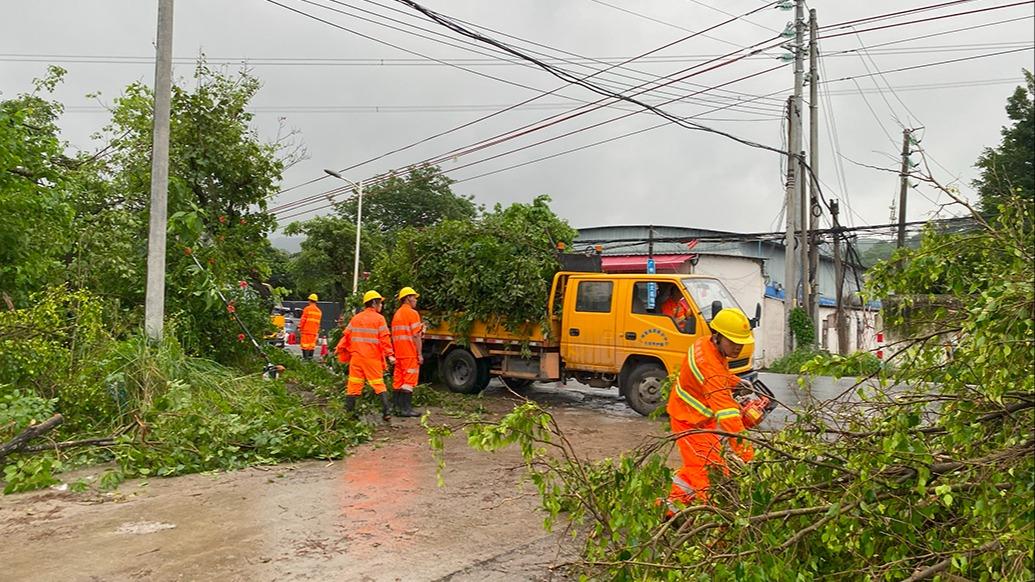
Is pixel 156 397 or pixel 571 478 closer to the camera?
pixel 571 478

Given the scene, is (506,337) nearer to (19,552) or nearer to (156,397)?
(156,397)

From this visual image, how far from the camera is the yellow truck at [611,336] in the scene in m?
9.38

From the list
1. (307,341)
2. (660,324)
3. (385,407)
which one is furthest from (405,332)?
(307,341)

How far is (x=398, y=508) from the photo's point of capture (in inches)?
213

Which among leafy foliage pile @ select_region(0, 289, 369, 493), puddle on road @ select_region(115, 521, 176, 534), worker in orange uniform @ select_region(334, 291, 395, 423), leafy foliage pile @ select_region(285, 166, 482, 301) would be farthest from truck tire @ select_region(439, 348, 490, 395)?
leafy foliage pile @ select_region(285, 166, 482, 301)

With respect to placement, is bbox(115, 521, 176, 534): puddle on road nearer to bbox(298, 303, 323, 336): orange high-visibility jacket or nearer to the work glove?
the work glove

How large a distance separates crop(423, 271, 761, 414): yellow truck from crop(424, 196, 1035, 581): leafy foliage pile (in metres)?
5.63

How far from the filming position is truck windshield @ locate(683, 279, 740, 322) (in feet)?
30.8

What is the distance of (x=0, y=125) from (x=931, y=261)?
30.1 ft

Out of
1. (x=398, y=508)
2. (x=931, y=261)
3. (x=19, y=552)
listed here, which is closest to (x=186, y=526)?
(x=19, y=552)

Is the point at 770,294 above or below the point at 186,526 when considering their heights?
above

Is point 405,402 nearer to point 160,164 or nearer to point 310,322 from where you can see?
point 160,164

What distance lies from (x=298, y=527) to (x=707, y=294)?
6.36m

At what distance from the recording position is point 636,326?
9609 millimetres
